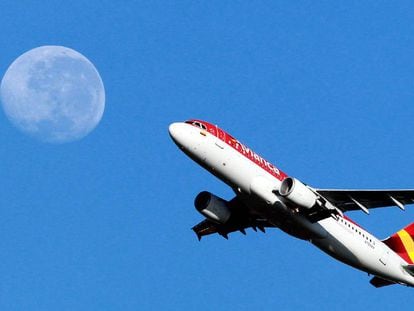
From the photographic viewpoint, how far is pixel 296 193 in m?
59.2

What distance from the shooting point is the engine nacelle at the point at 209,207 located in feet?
215

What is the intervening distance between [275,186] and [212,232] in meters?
11.4

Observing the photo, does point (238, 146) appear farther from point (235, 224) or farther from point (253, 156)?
point (235, 224)

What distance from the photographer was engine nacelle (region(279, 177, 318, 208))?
5909cm

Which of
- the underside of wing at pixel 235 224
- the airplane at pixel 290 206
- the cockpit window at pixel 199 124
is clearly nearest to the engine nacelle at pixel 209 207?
the airplane at pixel 290 206

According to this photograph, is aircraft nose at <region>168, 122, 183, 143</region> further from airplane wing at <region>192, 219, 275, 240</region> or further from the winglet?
the winglet

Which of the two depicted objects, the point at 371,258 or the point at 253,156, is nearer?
A: the point at 253,156

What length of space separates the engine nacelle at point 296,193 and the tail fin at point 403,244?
10719mm

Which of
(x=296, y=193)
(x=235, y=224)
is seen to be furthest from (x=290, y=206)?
(x=235, y=224)

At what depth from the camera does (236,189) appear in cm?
6000

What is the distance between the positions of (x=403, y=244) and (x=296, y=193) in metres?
12.8

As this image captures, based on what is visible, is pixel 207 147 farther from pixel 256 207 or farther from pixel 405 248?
pixel 405 248

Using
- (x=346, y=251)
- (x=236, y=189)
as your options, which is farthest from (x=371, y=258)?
(x=236, y=189)

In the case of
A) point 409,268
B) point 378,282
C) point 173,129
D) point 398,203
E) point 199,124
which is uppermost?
point 199,124
